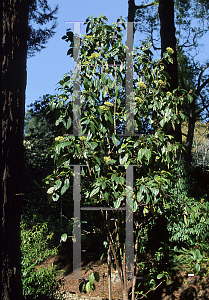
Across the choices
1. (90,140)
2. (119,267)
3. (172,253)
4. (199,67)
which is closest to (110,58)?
(90,140)

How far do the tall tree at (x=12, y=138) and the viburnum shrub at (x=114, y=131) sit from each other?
34 centimetres

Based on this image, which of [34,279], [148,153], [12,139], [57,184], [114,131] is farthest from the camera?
[34,279]

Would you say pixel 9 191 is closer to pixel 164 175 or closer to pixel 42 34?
pixel 164 175

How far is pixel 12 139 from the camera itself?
2277 millimetres

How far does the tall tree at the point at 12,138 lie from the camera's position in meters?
2.21

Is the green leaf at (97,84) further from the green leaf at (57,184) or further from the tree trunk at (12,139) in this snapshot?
the green leaf at (57,184)

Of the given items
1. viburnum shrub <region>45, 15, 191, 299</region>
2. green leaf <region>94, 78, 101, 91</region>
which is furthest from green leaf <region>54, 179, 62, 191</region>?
green leaf <region>94, 78, 101, 91</region>

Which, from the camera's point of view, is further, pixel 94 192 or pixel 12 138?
pixel 94 192

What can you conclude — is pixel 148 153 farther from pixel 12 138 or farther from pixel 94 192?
pixel 12 138

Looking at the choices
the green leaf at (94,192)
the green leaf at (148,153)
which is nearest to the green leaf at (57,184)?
the green leaf at (94,192)

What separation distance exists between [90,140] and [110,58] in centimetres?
94

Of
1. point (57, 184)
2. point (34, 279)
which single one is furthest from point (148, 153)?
point (34, 279)

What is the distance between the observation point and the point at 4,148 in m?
2.23

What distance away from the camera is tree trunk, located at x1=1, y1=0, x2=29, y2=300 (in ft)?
7.27
